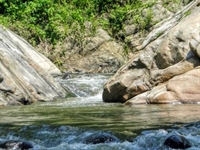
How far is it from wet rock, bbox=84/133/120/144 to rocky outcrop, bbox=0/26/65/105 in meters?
7.70

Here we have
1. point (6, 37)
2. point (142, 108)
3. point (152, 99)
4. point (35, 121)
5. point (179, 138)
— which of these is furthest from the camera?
point (6, 37)

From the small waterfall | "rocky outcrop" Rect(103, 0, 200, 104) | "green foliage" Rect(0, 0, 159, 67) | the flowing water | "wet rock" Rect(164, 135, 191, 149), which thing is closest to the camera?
"wet rock" Rect(164, 135, 191, 149)

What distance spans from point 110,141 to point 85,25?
2858 centimetres

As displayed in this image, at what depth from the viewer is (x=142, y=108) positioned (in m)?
13.2

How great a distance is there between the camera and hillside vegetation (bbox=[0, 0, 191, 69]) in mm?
34906

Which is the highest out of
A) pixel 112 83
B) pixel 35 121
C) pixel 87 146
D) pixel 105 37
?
pixel 87 146

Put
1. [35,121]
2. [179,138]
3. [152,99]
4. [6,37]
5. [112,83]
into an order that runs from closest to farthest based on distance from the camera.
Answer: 1. [179,138]
2. [35,121]
3. [152,99]
4. [112,83]
5. [6,37]

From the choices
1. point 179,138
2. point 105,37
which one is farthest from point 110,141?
point 105,37

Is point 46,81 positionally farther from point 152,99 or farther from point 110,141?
point 110,141

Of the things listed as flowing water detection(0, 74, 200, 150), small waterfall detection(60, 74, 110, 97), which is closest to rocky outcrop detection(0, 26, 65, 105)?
small waterfall detection(60, 74, 110, 97)

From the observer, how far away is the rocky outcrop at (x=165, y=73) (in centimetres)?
1382

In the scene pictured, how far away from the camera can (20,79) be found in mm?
17422

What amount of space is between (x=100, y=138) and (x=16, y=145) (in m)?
1.35

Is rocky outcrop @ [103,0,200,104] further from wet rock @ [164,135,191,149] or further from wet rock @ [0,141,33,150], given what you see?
wet rock @ [0,141,33,150]
